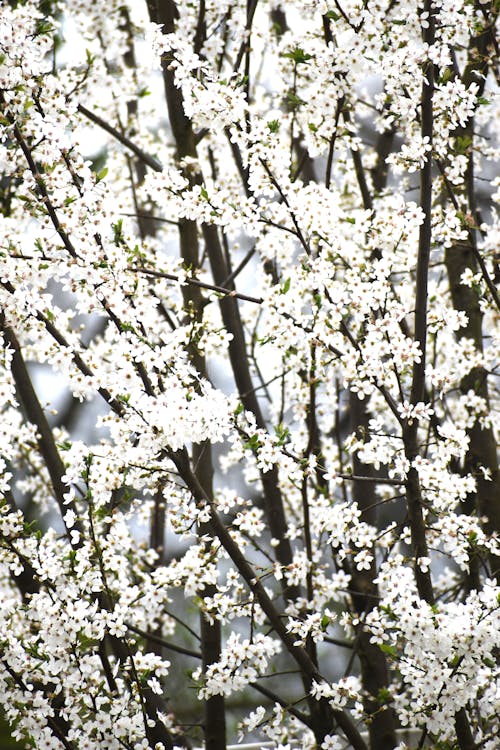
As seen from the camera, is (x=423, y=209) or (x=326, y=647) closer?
(x=423, y=209)

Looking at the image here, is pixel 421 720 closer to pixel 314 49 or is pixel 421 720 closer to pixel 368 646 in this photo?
pixel 368 646

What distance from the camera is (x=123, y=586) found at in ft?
10.7

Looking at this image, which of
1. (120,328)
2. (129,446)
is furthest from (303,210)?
(129,446)

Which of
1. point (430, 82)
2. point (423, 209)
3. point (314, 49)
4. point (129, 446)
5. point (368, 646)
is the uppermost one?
point (314, 49)

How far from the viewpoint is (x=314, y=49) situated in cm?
312

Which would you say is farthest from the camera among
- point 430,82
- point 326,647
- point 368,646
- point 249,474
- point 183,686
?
point 326,647

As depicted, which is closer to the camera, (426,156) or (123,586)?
(426,156)

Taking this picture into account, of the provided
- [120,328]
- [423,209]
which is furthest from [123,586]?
[423,209]

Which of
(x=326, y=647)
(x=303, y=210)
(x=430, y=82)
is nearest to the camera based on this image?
(x=430, y=82)

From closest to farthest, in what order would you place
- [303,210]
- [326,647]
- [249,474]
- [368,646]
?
[303,210]
[368,646]
[249,474]
[326,647]

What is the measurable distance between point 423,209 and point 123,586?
1.79 m

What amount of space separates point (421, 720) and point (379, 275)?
5.07 ft

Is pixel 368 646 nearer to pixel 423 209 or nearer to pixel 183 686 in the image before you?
pixel 423 209

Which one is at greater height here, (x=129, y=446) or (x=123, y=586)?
(x=129, y=446)
